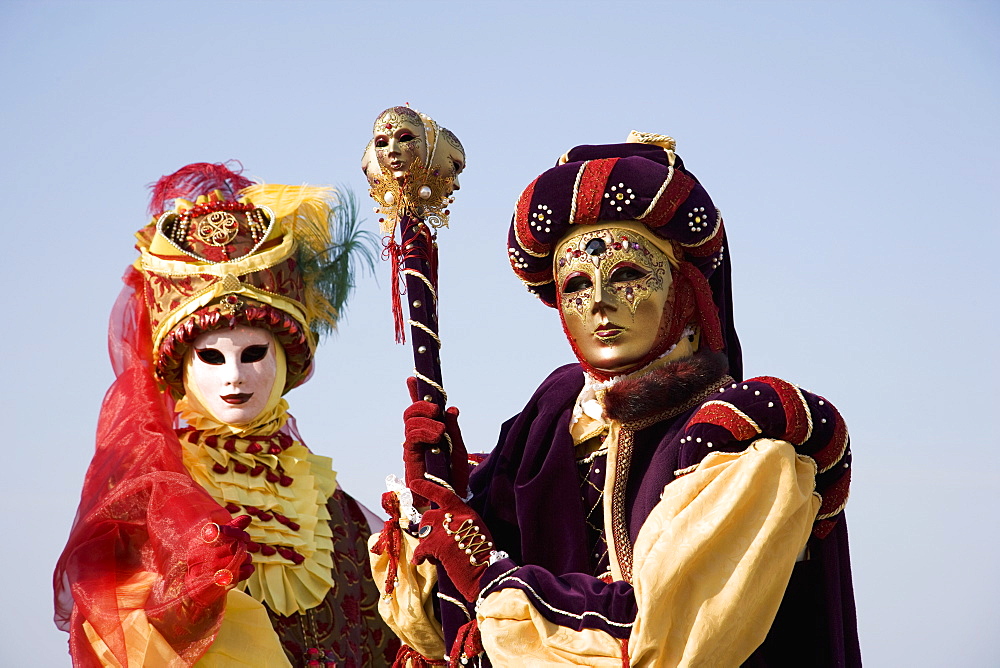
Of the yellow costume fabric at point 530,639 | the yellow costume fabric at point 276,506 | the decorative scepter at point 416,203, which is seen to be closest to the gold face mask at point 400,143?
the decorative scepter at point 416,203

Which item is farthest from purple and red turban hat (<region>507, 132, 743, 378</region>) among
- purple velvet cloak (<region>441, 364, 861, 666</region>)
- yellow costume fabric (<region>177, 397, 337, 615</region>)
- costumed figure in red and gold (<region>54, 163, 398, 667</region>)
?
yellow costume fabric (<region>177, 397, 337, 615</region>)

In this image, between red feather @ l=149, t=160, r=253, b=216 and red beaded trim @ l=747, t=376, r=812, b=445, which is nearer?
red beaded trim @ l=747, t=376, r=812, b=445

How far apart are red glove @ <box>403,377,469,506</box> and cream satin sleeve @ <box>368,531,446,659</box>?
0.78ft

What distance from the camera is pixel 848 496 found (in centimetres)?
449

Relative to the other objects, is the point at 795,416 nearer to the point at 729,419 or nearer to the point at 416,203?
the point at 729,419

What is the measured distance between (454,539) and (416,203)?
1.15 metres

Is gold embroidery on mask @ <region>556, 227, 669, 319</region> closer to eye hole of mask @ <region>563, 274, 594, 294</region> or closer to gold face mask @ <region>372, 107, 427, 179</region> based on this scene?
eye hole of mask @ <region>563, 274, 594, 294</region>

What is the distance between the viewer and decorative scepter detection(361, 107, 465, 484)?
16.4ft

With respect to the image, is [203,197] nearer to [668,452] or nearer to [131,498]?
[131,498]

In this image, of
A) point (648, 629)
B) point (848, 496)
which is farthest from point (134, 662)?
point (848, 496)

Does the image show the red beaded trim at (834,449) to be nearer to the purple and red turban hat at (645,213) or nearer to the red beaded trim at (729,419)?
the red beaded trim at (729,419)

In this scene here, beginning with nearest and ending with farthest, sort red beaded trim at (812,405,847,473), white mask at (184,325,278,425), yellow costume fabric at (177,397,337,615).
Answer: red beaded trim at (812,405,847,473), yellow costume fabric at (177,397,337,615), white mask at (184,325,278,425)

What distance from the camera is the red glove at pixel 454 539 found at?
4664mm

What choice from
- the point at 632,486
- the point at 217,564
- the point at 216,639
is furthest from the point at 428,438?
the point at 216,639
